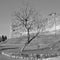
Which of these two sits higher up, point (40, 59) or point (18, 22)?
point (18, 22)

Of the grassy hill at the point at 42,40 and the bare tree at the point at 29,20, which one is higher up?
the bare tree at the point at 29,20

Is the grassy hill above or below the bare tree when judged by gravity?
below

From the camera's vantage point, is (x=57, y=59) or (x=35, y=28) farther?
(x=35, y=28)

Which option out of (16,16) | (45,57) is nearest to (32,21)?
(16,16)

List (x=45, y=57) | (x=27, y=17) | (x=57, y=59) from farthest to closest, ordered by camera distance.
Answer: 1. (x=27, y=17)
2. (x=45, y=57)
3. (x=57, y=59)

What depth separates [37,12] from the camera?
1153 inches

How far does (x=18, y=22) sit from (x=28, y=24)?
1947 mm

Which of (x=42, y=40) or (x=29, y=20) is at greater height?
(x=29, y=20)

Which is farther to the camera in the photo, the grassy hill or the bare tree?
the grassy hill

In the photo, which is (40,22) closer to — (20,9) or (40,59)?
(20,9)

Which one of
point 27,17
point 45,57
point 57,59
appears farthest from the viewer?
point 27,17

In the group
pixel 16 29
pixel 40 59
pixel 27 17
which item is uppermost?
pixel 27 17

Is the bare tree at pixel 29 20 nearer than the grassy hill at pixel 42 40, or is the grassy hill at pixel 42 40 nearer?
the bare tree at pixel 29 20

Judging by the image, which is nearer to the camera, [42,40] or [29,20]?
[29,20]
